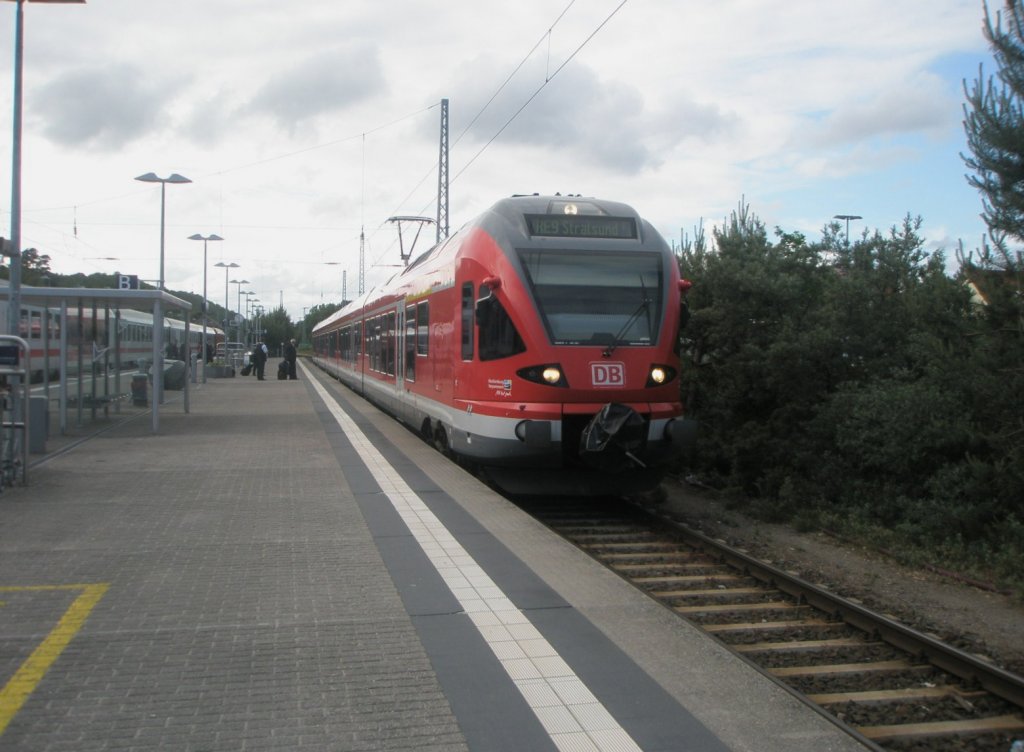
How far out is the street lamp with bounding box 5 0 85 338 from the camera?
1235 cm

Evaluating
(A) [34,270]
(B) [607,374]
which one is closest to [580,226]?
(B) [607,374]

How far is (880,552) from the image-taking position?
32.7ft

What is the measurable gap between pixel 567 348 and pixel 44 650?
19.9 ft

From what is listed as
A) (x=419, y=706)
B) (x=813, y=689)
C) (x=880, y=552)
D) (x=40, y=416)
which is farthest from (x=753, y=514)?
(x=40, y=416)

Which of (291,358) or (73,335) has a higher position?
(73,335)

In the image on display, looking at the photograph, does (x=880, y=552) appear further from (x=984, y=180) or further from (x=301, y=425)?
(x=301, y=425)

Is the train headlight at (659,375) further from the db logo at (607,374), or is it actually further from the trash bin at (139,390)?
the trash bin at (139,390)

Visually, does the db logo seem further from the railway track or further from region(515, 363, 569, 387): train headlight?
the railway track

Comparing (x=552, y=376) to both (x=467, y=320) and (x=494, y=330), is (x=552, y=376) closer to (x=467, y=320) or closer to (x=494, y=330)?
(x=494, y=330)

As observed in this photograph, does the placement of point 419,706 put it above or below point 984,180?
below

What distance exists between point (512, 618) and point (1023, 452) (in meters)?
5.86

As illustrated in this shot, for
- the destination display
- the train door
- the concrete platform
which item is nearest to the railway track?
the concrete platform

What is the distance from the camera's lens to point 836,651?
6.38 m

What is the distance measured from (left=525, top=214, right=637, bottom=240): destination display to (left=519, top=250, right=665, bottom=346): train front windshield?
1.17 ft
